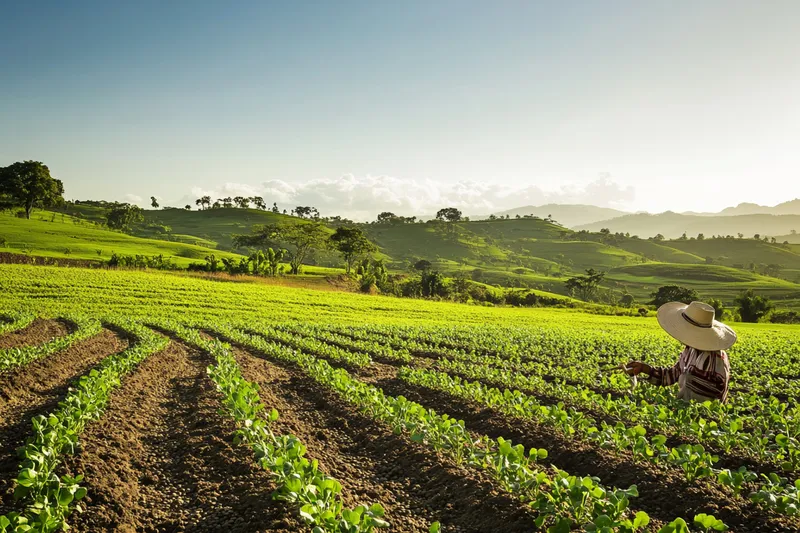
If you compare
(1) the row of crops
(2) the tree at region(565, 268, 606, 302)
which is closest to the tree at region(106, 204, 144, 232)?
(2) the tree at region(565, 268, 606, 302)

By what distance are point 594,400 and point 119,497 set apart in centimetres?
975

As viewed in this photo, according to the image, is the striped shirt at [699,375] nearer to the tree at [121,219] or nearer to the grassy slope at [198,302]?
the grassy slope at [198,302]

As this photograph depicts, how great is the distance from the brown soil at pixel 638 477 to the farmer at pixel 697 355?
2.00 meters

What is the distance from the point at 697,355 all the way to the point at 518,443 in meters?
3.81

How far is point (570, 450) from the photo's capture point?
8797 millimetres

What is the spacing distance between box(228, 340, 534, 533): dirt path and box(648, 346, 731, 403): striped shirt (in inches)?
197

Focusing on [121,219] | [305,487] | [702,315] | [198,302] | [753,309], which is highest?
[121,219]

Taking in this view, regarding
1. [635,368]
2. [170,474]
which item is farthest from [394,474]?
[635,368]

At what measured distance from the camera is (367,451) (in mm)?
9203

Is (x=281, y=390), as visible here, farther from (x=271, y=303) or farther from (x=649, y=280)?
(x=649, y=280)

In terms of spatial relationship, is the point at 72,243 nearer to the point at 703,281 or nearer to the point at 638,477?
the point at 638,477

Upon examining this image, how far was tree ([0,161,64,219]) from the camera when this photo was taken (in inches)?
3871

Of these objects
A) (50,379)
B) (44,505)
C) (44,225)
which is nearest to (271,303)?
(50,379)

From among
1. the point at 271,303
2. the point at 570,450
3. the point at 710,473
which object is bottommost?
the point at 271,303
